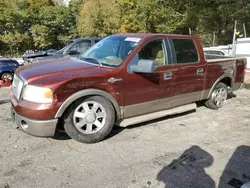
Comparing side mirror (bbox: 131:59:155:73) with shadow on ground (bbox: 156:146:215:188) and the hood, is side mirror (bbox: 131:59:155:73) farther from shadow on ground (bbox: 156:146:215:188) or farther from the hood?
shadow on ground (bbox: 156:146:215:188)

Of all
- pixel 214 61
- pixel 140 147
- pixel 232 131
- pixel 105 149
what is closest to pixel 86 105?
pixel 105 149

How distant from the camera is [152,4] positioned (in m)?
23.4

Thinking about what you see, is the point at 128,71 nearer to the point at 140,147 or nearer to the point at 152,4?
the point at 140,147

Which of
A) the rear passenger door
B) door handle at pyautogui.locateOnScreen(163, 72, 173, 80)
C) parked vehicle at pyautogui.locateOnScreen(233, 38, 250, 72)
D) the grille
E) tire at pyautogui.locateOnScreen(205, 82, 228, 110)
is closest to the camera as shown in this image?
the grille

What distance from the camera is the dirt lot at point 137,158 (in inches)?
117

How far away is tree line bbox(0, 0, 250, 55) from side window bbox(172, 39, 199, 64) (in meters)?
17.1

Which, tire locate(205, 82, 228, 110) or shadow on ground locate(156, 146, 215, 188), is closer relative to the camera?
shadow on ground locate(156, 146, 215, 188)

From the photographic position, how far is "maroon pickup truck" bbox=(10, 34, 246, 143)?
11.5 ft

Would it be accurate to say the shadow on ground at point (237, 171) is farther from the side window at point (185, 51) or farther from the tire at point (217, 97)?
the tire at point (217, 97)

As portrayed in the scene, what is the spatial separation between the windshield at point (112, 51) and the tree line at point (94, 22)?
58.6ft

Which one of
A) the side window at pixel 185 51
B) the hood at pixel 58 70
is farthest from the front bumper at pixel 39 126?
the side window at pixel 185 51

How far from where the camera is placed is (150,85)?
4.32m

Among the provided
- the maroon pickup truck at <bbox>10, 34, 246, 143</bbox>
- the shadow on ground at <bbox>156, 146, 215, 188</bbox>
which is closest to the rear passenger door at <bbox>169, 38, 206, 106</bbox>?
the maroon pickup truck at <bbox>10, 34, 246, 143</bbox>

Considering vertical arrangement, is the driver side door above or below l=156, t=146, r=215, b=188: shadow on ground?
above
